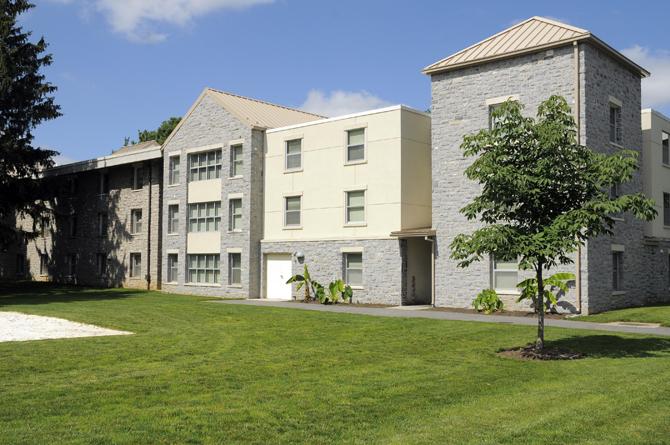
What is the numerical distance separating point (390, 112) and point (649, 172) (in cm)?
1161

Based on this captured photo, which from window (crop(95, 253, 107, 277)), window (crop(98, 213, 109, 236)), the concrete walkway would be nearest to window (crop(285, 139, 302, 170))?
the concrete walkway

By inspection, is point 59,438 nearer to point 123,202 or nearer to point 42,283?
point 123,202

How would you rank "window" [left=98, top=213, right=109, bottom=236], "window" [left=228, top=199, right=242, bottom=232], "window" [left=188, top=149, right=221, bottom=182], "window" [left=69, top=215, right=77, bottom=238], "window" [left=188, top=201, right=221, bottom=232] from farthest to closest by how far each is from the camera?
"window" [left=69, top=215, right=77, bottom=238] → "window" [left=98, top=213, right=109, bottom=236] → "window" [left=188, top=149, right=221, bottom=182] → "window" [left=188, top=201, right=221, bottom=232] → "window" [left=228, top=199, right=242, bottom=232]

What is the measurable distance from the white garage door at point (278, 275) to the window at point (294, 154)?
438cm

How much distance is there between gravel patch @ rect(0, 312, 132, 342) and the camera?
17078 mm

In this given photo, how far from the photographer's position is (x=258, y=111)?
36062 mm

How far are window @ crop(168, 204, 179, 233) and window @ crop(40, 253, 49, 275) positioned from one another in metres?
15.1

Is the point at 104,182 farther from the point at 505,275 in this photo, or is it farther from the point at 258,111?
the point at 505,275

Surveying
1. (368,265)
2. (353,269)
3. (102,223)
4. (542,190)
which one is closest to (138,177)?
(102,223)

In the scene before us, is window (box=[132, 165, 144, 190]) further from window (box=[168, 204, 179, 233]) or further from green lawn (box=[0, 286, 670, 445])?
green lawn (box=[0, 286, 670, 445])

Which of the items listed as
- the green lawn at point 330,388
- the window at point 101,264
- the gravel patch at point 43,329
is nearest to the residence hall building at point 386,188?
the window at point 101,264

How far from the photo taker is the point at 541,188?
1417 cm

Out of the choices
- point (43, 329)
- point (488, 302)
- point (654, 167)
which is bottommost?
point (43, 329)

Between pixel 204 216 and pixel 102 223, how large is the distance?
36.7 ft
